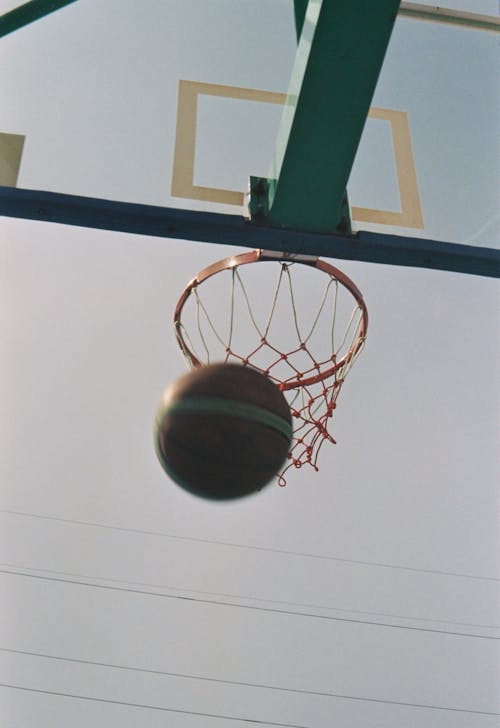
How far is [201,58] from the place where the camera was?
11.7 ft

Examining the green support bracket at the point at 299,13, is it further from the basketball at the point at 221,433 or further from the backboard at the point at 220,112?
the basketball at the point at 221,433

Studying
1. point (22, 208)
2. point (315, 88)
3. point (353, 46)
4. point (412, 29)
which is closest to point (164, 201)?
point (22, 208)

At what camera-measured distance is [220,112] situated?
3.28 m

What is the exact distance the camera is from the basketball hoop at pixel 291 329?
3.39 metres

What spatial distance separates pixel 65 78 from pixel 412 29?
1.85 meters

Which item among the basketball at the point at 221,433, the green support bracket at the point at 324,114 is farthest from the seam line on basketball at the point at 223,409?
the green support bracket at the point at 324,114

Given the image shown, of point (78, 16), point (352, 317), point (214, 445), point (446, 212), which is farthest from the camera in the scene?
point (78, 16)

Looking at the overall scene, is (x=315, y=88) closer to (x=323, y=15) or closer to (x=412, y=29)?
(x=323, y=15)

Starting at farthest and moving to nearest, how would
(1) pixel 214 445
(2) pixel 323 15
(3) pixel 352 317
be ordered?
(3) pixel 352 317 → (2) pixel 323 15 → (1) pixel 214 445

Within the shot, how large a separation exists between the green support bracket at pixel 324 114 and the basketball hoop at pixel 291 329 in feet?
1.20

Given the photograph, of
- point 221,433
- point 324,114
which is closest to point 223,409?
point 221,433

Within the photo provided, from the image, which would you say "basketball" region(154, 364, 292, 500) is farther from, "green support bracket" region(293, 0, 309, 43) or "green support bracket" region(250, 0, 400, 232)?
"green support bracket" region(293, 0, 309, 43)

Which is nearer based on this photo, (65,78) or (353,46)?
(353,46)

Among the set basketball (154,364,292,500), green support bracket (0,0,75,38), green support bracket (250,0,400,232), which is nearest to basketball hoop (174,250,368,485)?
green support bracket (250,0,400,232)
